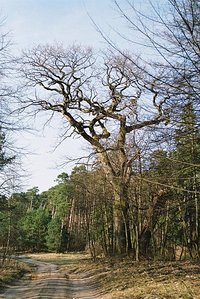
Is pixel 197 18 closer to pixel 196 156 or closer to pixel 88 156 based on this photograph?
pixel 196 156

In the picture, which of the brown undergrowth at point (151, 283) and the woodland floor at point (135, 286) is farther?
the woodland floor at point (135, 286)

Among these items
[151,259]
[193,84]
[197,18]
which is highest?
[197,18]

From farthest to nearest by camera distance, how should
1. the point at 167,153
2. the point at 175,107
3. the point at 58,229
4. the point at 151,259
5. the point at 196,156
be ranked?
the point at 58,229, the point at 151,259, the point at 196,156, the point at 167,153, the point at 175,107

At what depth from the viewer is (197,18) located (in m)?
4.55

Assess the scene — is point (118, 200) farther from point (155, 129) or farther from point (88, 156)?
point (155, 129)

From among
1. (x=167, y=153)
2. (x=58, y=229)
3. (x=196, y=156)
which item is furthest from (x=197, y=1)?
(x=58, y=229)

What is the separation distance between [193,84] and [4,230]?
29506mm

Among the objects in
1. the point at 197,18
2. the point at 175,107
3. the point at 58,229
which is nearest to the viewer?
the point at 197,18

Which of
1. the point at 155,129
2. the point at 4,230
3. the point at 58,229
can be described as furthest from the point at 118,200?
the point at 58,229

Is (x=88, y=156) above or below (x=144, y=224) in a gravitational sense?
above

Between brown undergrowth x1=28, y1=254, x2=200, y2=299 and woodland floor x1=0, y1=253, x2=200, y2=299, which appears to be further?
woodland floor x1=0, y1=253, x2=200, y2=299

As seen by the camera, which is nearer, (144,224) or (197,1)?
(197,1)

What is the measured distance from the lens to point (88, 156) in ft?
68.5

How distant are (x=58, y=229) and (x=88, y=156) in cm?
3946
